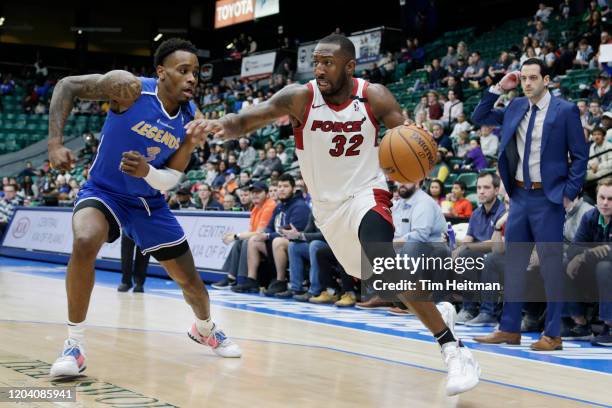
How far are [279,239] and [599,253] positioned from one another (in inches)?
172

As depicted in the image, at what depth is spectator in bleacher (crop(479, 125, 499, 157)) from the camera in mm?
12125

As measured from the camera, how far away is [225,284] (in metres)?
11.0

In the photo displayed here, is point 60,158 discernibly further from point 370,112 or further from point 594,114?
point 594,114

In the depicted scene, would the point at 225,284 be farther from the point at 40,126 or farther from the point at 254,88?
the point at 40,126

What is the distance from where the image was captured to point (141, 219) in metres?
4.82

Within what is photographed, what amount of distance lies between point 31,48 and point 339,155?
34.0 meters

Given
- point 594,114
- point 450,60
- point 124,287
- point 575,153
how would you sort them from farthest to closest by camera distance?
point 450,60
point 594,114
point 124,287
point 575,153

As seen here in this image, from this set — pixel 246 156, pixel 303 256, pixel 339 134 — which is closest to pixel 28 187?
pixel 246 156

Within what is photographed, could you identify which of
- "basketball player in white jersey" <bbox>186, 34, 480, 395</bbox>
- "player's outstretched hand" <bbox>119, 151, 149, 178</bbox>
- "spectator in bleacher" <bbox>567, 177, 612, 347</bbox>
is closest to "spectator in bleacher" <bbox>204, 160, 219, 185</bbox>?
"spectator in bleacher" <bbox>567, 177, 612, 347</bbox>

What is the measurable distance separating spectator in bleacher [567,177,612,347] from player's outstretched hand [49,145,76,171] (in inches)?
166

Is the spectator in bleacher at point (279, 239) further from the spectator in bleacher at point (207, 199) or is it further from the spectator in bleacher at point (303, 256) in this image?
the spectator in bleacher at point (207, 199)

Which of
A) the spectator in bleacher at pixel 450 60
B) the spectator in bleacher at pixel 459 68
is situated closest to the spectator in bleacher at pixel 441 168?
the spectator in bleacher at pixel 459 68

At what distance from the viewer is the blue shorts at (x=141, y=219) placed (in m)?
4.67

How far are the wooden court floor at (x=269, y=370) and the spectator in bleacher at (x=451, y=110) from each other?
8.55m
